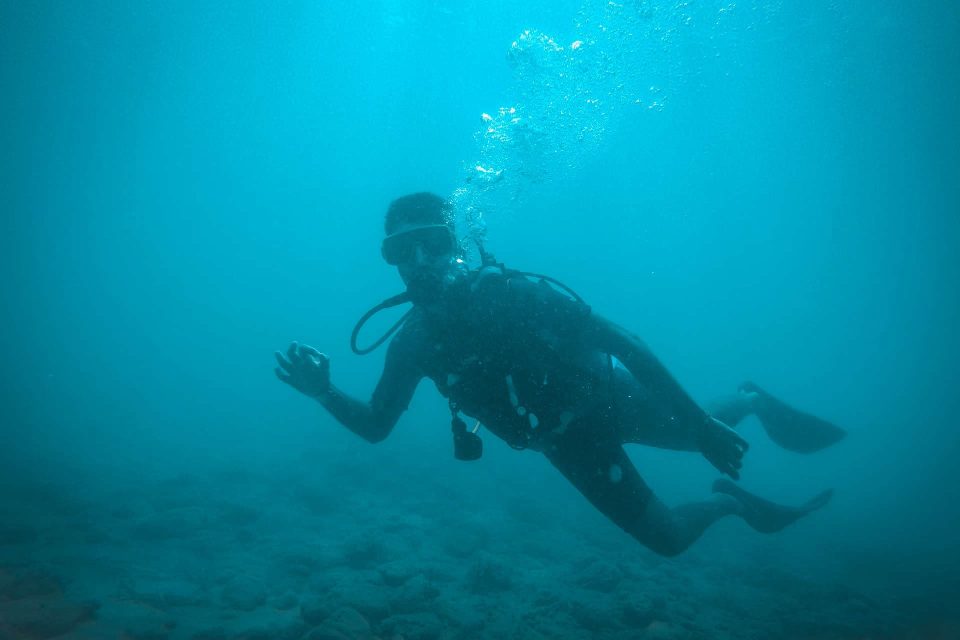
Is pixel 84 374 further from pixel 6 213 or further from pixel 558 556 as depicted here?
pixel 558 556

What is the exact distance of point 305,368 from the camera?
3170 millimetres

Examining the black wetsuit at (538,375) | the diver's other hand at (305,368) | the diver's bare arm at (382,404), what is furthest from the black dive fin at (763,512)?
the diver's other hand at (305,368)

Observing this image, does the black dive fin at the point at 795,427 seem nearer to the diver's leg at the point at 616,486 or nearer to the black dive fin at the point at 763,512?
the black dive fin at the point at 763,512

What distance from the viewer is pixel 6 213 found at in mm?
48938

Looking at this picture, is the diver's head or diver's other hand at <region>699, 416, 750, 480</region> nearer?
diver's other hand at <region>699, 416, 750, 480</region>

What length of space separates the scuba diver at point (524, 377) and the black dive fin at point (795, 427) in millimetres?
1949

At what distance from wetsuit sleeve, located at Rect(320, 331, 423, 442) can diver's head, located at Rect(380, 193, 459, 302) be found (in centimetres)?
55

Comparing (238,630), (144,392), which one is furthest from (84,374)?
(238,630)

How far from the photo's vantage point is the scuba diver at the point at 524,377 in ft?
10.1

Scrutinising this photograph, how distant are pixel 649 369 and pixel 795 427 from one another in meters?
3.11

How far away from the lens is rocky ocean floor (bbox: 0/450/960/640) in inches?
A: 214

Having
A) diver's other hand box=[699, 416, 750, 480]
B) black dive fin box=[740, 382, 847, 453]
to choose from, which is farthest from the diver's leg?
black dive fin box=[740, 382, 847, 453]

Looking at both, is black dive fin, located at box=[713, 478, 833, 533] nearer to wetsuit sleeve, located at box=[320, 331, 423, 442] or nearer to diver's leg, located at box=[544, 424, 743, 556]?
diver's leg, located at box=[544, 424, 743, 556]

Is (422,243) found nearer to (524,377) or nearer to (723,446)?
(524,377)
